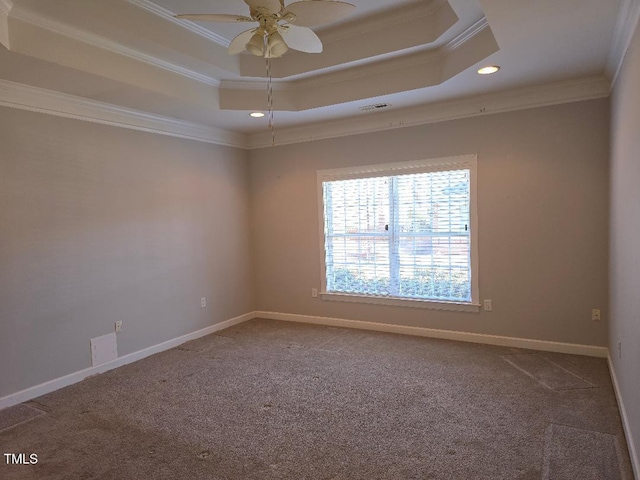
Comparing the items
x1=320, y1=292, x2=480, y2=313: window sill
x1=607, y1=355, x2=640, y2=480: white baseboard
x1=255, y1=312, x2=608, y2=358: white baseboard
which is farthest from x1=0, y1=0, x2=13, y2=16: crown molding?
x1=607, y1=355, x2=640, y2=480: white baseboard

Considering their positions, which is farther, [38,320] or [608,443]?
[38,320]

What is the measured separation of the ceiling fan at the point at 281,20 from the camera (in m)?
2.09

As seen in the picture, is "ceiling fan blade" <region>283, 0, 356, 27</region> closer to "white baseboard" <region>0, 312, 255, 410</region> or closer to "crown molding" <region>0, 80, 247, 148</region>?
"crown molding" <region>0, 80, 247, 148</region>

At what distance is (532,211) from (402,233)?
1.34 m

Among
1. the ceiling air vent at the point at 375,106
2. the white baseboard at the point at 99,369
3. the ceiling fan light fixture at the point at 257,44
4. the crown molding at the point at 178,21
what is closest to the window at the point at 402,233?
the ceiling air vent at the point at 375,106

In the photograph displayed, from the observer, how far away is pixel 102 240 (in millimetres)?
3930

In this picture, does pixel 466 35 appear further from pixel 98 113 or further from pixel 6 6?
pixel 98 113

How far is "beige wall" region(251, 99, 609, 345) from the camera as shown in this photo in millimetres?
3750

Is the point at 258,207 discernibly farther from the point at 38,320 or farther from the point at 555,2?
the point at 555,2

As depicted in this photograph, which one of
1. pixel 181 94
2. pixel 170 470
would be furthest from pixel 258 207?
pixel 170 470

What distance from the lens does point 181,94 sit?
12.4 ft

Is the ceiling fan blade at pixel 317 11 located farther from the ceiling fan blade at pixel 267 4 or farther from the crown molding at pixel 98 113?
the crown molding at pixel 98 113

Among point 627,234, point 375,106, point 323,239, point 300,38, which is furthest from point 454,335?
point 300,38

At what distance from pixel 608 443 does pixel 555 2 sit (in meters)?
2.52
